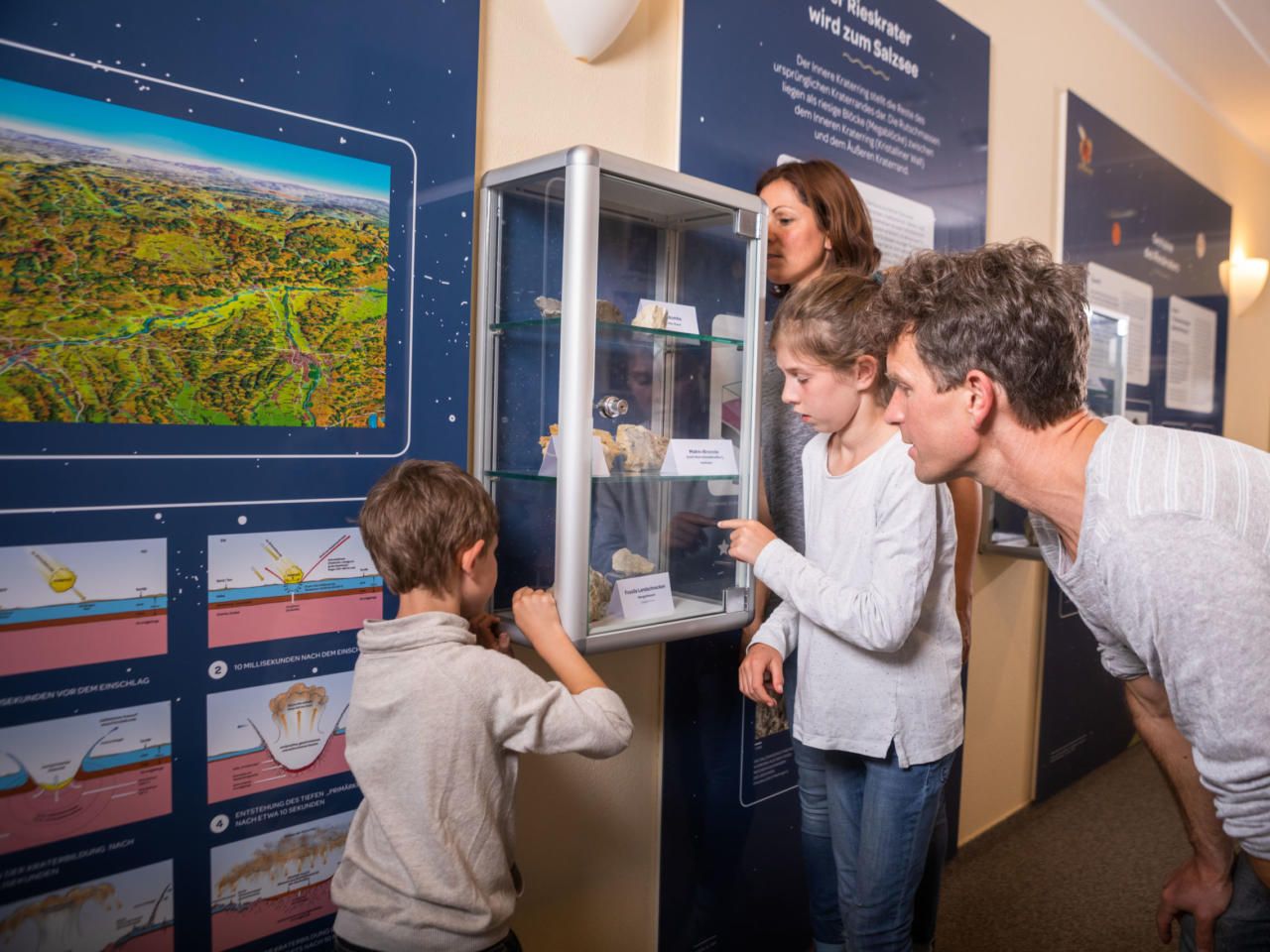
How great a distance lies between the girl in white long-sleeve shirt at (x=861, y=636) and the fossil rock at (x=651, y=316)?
233 millimetres

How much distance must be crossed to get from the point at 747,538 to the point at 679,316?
490 millimetres

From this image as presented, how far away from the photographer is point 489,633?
5.59ft

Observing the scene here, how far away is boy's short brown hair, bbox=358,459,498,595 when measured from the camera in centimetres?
141

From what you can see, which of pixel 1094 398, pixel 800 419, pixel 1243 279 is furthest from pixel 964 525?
pixel 1243 279

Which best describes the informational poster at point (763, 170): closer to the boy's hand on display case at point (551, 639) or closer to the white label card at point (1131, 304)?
the boy's hand on display case at point (551, 639)

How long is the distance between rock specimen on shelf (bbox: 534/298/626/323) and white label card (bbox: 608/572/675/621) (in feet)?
1.72

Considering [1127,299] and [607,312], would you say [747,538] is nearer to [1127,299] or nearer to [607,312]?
[607,312]

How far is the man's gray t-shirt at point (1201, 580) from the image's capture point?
43.1 inches

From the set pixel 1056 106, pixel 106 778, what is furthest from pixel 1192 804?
pixel 1056 106

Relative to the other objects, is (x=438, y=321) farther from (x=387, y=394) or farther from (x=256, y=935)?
(x=256, y=935)

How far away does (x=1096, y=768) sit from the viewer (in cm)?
445

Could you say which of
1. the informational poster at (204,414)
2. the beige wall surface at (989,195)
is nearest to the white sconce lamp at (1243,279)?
the beige wall surface at (989,195)

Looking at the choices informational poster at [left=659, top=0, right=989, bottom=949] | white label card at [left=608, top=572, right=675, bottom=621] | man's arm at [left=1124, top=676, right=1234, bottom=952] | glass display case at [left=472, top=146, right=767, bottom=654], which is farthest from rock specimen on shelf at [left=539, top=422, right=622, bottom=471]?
man's arm at [left=1124, top=676, right=1234, bottom=952]

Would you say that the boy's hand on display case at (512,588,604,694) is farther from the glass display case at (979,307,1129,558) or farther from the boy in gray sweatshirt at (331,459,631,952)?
the glass display case at (979,307,1129,558)
